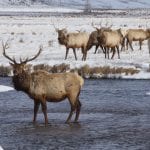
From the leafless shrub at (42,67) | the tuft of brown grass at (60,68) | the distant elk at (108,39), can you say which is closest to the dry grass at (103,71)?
the tuft of brown grass at (60,68)

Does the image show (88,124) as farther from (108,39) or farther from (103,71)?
(108,39)

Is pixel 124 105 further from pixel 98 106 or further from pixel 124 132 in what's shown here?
pixel 124 132

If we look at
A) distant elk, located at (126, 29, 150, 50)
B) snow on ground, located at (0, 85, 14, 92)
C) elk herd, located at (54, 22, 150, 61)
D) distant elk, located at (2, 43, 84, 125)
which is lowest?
distant elk, located at (126, 29, 150, 50)

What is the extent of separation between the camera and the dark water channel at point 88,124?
12828mm

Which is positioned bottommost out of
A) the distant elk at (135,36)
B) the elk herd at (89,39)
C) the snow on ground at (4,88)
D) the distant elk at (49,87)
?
the distant elk at (135,36)

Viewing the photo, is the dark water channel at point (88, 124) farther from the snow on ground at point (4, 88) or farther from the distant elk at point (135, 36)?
the distant elk at point (135, 36)

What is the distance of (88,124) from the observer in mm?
15047

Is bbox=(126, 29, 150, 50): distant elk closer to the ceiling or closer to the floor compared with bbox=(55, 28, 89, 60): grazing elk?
closer to the floor

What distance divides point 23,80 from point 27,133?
4.46 feet

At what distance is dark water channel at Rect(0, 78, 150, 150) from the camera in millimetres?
12828

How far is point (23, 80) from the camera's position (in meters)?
→ 14.8

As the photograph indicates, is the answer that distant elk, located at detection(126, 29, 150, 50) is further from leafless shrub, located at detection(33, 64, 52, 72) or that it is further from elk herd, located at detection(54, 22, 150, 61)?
leafless shrub, located at detection(33, 64, 52, 72)

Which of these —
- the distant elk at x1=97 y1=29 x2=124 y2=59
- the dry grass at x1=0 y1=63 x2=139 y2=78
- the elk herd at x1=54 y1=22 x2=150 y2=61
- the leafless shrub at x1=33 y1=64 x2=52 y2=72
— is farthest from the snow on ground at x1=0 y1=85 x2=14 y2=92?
the distant elk at x1=97 y1=29 x2=124 y2=59

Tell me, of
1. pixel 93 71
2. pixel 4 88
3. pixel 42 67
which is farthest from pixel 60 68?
pixel 4 88
